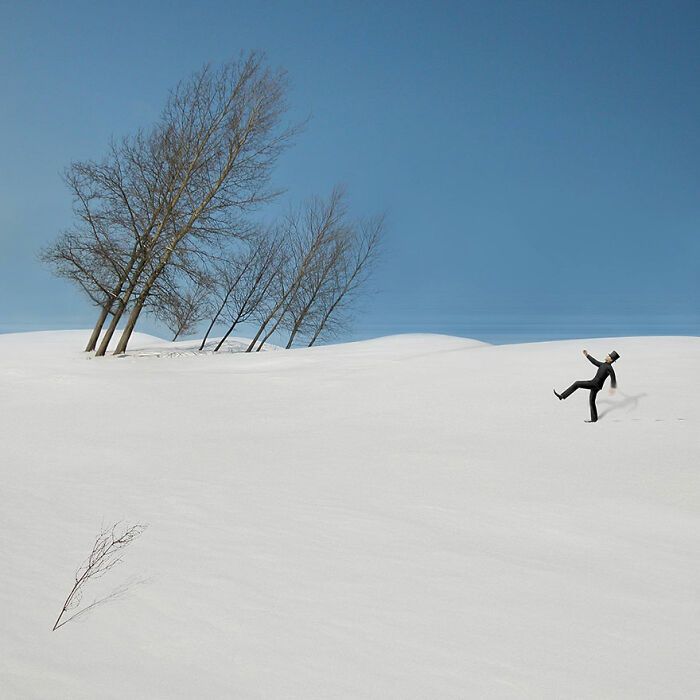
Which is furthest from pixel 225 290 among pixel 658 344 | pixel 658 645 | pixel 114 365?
pixel 658 645

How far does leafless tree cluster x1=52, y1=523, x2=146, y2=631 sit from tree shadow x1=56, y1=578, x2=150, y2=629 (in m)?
0.04

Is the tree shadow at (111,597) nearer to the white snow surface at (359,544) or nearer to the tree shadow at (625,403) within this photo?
the white snow surface at (359,544)

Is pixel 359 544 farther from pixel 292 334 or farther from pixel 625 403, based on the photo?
pixel 292 334

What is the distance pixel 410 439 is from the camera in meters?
9.07

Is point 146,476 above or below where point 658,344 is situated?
below

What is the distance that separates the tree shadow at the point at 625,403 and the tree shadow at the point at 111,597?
327 inches

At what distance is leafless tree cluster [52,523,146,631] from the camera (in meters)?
3.33

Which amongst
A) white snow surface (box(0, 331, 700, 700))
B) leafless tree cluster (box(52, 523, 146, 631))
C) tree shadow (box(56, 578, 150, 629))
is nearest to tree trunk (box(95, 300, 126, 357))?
white snow surface (box(0, 331, 700, 700))

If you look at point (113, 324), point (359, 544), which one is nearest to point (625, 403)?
point (359, 544)

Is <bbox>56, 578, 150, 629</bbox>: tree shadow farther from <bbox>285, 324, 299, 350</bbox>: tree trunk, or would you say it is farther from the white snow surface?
<bbox>285, 324, 299, 350</bbox>: tree trunk

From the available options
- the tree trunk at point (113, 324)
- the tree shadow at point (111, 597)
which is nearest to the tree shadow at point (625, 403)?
the tree shadow at point (111, 597)

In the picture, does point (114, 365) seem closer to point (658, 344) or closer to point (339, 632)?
point (658, 344)

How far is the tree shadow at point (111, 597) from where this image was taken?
3344 millimetres

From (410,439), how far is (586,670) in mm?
5898
